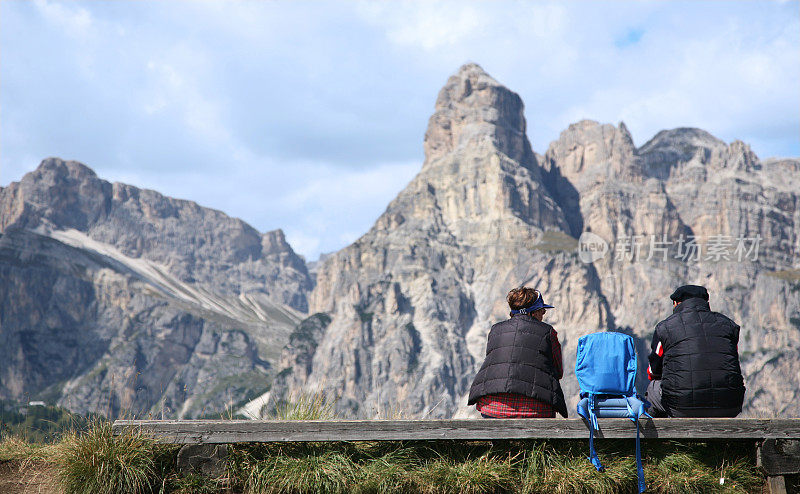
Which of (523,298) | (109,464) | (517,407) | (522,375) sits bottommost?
(109,464)

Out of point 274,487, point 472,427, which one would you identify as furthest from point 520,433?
point 274,487

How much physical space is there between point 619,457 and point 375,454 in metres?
3.27

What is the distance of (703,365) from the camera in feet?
29.0

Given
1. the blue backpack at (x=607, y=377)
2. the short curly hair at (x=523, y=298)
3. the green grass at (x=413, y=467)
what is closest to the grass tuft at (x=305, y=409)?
the green grass at (x=413, y=467)

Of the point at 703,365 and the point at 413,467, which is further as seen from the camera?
the point at 703,365

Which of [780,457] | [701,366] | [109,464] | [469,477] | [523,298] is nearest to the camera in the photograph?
[469,477]

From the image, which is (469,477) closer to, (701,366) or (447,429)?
(447,429)

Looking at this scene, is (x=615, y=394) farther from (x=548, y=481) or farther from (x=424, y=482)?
(x=424, y=482)

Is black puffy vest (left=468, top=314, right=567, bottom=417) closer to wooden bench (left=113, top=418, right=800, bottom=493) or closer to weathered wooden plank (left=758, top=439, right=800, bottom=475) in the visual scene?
wooden bench (left=113, top=418, right=800, bottom=493)

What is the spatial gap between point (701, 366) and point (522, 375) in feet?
8.29

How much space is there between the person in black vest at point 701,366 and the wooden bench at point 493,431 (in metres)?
0.37

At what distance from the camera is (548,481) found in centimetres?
826

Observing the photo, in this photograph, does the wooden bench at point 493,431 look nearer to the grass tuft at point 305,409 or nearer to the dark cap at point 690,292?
the grass tuft at point 305,409

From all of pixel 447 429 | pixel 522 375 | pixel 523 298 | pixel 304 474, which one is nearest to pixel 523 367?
pixel 522 375
